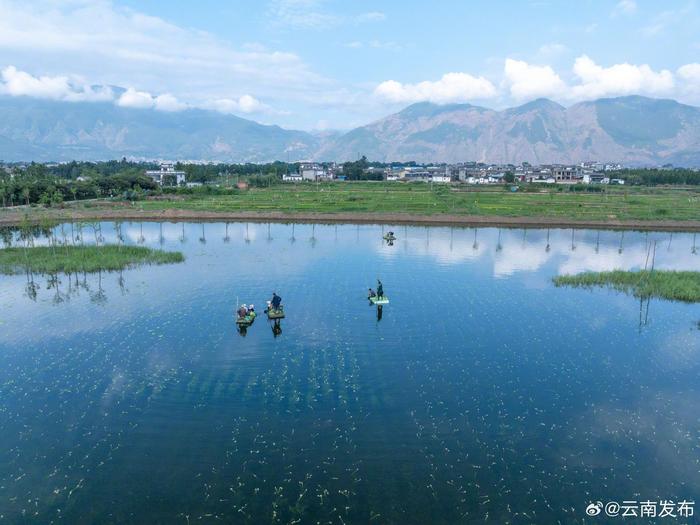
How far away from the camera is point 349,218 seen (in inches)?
2923

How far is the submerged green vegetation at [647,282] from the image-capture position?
33.7 m

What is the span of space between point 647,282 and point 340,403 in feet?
92.6

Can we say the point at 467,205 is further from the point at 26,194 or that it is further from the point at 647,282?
the point at 26,194

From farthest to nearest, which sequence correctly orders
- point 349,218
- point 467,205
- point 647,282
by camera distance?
point 467,205
point 349,218
point 647,282

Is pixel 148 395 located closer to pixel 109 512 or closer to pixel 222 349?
pixel 222 349

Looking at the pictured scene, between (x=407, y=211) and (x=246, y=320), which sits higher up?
(x=407, y=211)

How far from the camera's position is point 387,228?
68000 mm

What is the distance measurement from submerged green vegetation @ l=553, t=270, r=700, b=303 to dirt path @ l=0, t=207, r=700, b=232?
32274mm

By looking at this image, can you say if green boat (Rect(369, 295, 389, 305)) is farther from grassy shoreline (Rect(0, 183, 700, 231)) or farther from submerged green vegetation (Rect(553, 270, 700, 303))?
grassy shoreline (Rect(0, 183, 700, 231))

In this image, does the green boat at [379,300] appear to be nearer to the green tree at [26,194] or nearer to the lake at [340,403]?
the lake at [340,403]

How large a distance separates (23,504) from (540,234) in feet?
199

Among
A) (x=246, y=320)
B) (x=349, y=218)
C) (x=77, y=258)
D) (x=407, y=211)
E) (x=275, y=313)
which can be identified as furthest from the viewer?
(x=407, y=211)

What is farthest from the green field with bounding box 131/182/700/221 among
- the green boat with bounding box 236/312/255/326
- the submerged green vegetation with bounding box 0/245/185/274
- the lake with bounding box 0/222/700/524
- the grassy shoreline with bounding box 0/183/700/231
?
the green boat with bounding box 236/312/255/326

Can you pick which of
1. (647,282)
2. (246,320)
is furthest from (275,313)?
(647,282)
